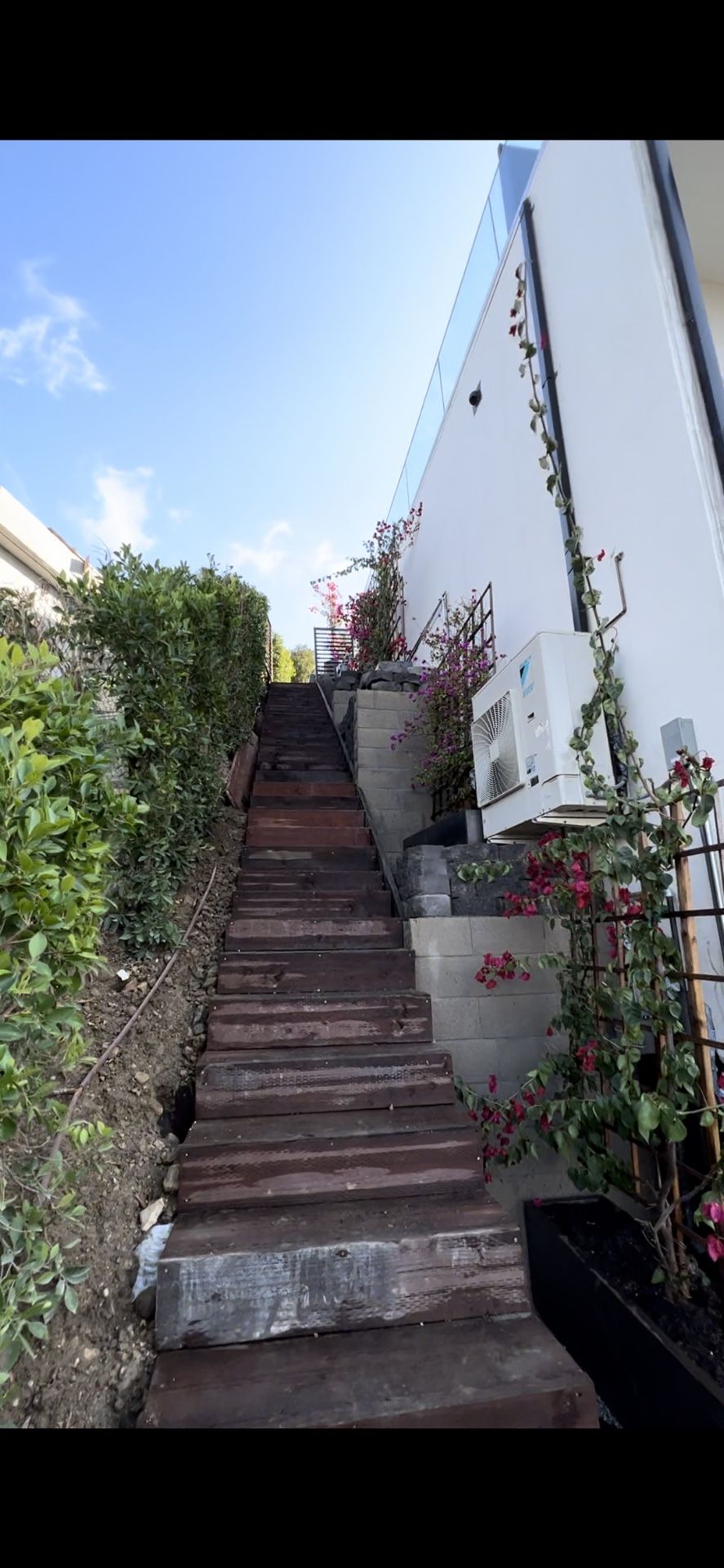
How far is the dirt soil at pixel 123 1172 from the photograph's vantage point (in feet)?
4.08

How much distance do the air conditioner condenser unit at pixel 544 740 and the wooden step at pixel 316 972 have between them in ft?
2.92

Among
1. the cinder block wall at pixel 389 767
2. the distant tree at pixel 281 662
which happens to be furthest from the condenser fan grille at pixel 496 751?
the distant tree at pixel 281 662

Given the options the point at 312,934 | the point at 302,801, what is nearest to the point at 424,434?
the point at 302,801

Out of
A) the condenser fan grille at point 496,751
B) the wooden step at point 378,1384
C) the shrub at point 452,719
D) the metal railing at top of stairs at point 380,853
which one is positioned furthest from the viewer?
the shrub at point 452,719

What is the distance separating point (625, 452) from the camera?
2.60 metres

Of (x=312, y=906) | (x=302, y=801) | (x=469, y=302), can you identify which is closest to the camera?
(x=312, y=906)

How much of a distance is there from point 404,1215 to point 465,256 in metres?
6.90

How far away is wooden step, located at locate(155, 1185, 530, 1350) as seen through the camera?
4.65 ft

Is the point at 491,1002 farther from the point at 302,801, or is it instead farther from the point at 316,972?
the point at 302,801

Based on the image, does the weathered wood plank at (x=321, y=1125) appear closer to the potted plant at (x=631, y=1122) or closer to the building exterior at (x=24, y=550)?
the potted plant at (x=631, y=1122)

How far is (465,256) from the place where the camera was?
16.0 ft

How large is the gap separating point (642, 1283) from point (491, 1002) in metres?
1.14
